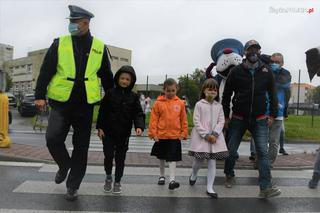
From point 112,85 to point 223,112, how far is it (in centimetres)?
154

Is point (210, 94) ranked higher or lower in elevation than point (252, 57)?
lower

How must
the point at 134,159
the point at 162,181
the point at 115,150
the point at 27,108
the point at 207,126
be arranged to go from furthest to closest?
→ the point at 27,108 → the point at 134,159 → the point at 162,181 → the point at 207,126 → the point at 115,150

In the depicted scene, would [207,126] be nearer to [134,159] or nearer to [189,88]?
[134,159]

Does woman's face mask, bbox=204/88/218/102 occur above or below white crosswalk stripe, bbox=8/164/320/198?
above

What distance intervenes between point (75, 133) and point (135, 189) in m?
1.21

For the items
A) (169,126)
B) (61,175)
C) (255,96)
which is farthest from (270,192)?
(61,175)

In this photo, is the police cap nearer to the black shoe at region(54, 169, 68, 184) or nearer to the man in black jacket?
the black shoe at region(54, 169, 68, 184)

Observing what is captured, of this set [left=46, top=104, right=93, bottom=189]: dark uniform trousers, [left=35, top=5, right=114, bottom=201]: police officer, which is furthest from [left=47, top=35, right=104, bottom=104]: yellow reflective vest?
[left=46, top=104, right=93, bottom=189]: dark uniform trousers

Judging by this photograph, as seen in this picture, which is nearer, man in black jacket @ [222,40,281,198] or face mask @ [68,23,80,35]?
face mask @ [68,23,80,35]

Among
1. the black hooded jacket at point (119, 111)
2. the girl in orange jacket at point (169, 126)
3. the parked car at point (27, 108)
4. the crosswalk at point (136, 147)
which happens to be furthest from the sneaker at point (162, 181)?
the parked car at point (27, 108)

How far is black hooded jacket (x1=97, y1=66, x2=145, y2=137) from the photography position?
5582 millimetres

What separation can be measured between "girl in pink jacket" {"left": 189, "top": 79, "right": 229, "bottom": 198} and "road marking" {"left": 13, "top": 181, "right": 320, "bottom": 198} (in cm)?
32

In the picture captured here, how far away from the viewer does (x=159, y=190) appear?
5.92 metres

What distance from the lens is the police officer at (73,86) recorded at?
5090 mm
